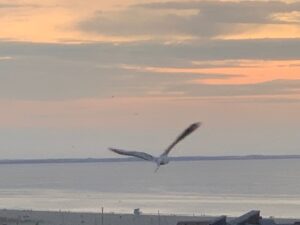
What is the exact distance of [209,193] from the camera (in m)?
112

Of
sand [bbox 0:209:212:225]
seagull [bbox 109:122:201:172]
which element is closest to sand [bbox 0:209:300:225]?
sand [bbox 0:209:212:225]

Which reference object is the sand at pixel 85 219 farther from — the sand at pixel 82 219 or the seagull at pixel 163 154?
the seagull at pixel 163 154

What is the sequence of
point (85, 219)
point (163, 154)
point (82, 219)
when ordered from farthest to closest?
point (85, 219), point (82, 219), point (163, 154)

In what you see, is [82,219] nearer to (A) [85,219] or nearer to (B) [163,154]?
(A) [85,219]

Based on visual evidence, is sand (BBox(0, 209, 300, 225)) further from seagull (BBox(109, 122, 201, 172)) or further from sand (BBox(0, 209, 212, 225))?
seagull (BBox(109, 122, 201, 172))

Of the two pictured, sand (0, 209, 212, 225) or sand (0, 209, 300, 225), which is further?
sand (0, 209, 212, 225)

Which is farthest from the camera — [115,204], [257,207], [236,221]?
[115,204]

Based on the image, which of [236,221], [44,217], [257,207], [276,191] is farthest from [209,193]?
[236,221]

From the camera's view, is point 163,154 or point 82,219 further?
point 82,219

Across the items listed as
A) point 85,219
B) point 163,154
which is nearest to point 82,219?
point 85,219

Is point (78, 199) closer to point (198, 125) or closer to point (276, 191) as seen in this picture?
point (276, 191)

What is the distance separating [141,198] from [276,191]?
59.8ft

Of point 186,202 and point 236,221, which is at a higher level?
point 186,202

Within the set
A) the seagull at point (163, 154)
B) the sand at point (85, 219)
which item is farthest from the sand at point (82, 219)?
the seagull at point (163, 154)
